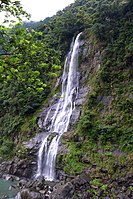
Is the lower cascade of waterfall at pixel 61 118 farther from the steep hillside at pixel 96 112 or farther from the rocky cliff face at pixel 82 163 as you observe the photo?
A: the steep hillside at pixel 96 112

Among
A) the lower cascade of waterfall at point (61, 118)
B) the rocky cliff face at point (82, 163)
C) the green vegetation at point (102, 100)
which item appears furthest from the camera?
the lower cascade of waterfall at point (61, 118)

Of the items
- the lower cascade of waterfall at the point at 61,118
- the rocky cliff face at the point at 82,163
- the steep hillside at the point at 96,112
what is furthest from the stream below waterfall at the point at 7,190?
the steep hillside at the point at 96,112

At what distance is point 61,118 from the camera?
2061 centimetres

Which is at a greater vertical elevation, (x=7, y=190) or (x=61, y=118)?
(x=61, y=118)

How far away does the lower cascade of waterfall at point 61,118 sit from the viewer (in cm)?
1761

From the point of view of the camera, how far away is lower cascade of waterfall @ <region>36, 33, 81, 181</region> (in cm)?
1761

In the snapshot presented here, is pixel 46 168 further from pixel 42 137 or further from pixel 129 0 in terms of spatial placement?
pixel 129 0

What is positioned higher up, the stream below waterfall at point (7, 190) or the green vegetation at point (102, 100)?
the green vegetation at point (102, 100)

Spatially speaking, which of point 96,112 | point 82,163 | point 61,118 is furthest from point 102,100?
point 82,163

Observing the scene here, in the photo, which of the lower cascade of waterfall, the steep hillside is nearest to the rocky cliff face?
the steep hillside

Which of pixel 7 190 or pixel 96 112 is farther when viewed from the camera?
pixel 96 112

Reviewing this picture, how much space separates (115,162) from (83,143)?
310 cm

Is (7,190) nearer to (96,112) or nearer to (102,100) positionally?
(96,112)

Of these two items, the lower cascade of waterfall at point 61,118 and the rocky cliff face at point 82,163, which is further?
the lower cascade of waterfall at point 61,118
